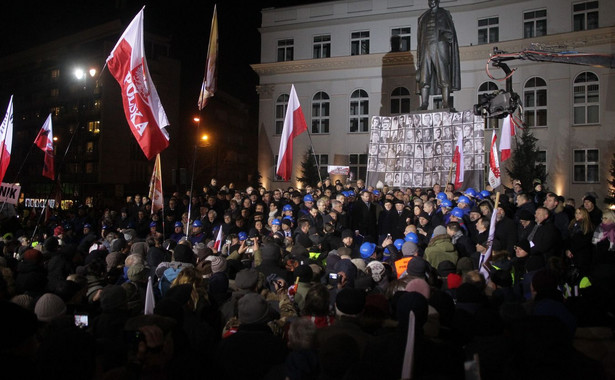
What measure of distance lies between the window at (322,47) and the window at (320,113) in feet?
9.47

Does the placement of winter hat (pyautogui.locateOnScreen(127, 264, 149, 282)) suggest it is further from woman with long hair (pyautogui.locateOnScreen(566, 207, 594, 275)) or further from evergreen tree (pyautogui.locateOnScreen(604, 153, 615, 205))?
evergreen tree (pyautogui.locateOnScreen(604, 153, 615, 205))

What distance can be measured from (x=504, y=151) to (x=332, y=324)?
16903 mm

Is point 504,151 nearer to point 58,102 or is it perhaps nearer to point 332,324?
point 332,324

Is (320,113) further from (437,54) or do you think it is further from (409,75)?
(437,54)

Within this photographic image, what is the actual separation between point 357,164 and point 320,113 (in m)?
4.78

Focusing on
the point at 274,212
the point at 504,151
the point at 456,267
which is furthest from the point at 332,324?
the point at 504,151

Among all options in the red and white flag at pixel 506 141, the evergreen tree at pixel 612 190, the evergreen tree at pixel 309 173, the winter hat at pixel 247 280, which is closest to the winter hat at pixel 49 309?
the winter hat at pixel 247 280

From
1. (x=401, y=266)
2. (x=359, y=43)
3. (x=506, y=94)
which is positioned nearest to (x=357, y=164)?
(x=359, y=43)

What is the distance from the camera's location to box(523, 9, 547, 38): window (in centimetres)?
3231

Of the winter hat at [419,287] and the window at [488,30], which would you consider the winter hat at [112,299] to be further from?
the window at [488,30]

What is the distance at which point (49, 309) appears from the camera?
14.5 ft

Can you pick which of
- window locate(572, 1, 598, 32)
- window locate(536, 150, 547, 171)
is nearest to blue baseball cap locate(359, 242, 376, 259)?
window locate(536, 150, 547, 171)

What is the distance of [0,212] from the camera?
48.4 feet

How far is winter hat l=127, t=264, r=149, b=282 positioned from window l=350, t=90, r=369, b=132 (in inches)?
1229
